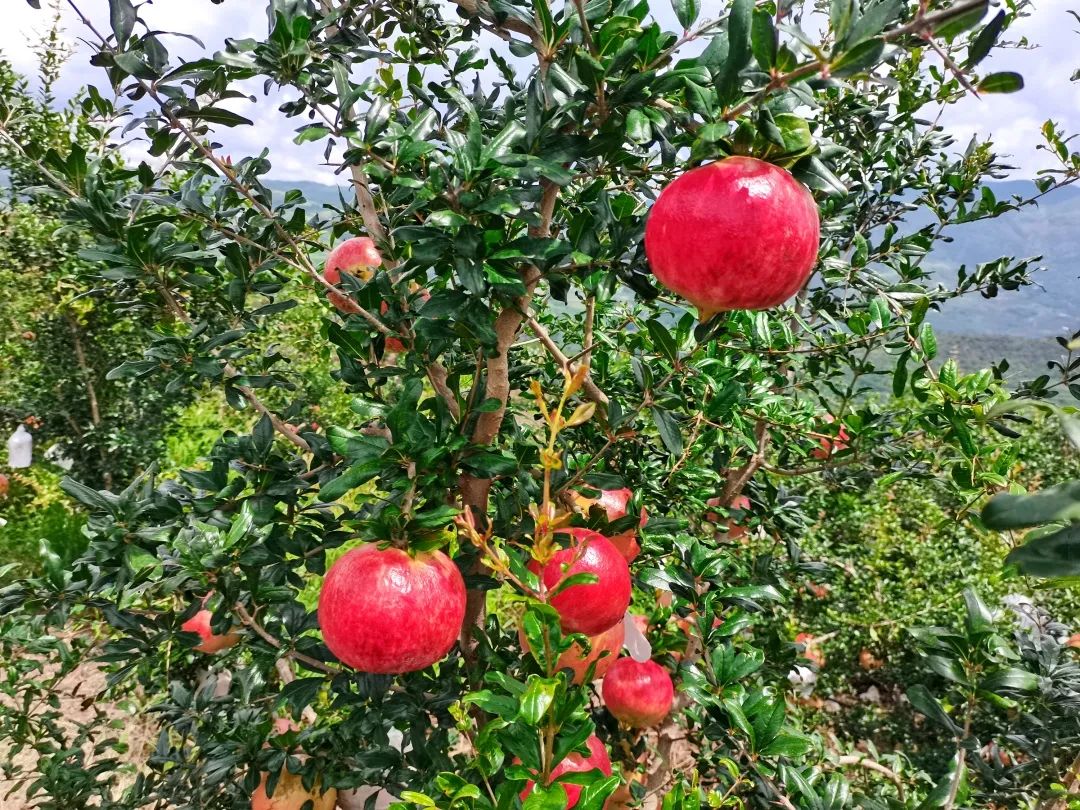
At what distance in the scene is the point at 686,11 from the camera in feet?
2.46

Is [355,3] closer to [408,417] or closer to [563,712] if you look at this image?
[408,417]

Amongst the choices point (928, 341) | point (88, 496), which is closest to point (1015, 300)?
point (928, 341)

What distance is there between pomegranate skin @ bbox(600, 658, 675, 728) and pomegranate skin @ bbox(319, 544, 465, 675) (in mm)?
806

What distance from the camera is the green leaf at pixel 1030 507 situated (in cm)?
36

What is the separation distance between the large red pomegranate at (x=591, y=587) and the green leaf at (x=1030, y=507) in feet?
1.79

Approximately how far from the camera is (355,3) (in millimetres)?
1140

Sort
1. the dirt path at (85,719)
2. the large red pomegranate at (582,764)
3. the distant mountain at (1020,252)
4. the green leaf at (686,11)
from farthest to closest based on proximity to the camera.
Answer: the distant mountain at (1020,252), the dirt path at (85,719), the large red pomegranate at (582,764), the green leaf at (686,11)

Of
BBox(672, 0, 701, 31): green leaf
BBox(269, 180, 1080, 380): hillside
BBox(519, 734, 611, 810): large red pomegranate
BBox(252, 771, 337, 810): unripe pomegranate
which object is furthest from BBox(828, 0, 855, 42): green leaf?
BBox(269, 180, 1080, 380): hillside

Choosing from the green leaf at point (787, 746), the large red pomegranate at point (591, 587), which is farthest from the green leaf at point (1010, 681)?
the large red pomegranate at point (591, 587)

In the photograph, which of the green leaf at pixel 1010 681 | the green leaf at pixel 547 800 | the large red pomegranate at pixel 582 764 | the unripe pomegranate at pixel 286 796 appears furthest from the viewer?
the unripe pomegranate at pixel 286 796

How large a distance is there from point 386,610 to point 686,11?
765mm

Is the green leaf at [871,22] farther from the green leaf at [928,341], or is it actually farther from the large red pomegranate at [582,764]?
the large red pomegranate at [582,764]

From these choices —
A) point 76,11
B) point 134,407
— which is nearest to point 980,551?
point 76,11

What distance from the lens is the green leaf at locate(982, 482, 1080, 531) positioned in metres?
0.36
